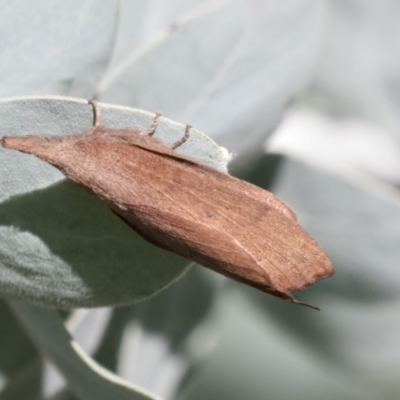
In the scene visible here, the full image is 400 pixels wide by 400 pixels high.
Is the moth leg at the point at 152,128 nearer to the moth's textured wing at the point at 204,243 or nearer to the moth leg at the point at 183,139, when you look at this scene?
the moth leg at the point at 183,139

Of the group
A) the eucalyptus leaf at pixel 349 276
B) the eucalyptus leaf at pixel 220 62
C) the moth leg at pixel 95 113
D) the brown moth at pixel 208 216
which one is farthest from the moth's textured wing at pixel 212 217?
the eucalyptus leaf at pixel 349 276

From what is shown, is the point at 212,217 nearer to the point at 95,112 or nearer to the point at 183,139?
the point at 183,139

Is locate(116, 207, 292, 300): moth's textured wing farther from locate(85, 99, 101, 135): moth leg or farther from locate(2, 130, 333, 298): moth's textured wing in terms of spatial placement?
locate(85, 99, 101, 135): moth leg

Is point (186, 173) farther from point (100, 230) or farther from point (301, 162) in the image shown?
point (301, 162)

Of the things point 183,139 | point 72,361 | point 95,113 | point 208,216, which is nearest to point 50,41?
point 95,113

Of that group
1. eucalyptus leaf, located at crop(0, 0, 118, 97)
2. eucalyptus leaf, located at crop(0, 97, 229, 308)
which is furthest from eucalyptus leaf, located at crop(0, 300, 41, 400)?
eucalyptus leaf, located at crop(0, 0, 118, 97)

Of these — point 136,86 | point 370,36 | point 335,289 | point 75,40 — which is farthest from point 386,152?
point 75,40
